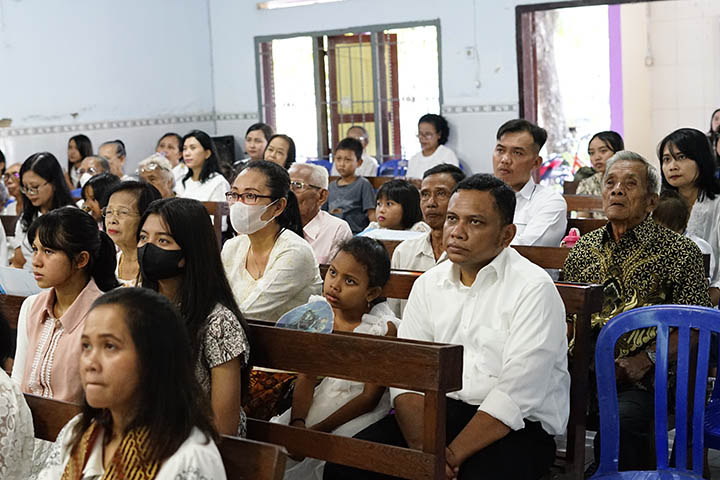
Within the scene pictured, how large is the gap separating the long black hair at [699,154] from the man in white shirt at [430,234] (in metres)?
1.09

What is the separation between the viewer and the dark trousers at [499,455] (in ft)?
8.22

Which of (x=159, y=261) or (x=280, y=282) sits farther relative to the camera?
(x=280, y=282)

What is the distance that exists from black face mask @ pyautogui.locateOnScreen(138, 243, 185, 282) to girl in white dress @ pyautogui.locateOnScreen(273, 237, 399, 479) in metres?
0.61

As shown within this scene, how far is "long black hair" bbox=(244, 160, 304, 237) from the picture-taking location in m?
3.41

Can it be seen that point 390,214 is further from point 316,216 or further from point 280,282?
point 280,282

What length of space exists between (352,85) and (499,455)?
720cm

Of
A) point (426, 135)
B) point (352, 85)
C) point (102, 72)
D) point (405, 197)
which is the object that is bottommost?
point (405, 197)

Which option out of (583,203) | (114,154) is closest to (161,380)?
(583,203)

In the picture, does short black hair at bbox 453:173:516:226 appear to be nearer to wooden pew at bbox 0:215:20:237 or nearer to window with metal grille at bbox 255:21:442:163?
wooden pew at bbox 0:215:20:237

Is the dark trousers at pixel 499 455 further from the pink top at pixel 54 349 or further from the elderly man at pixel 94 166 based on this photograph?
the elderly man at pixel 94 166

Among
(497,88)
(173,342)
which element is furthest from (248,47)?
(173,342)

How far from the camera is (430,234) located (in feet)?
12.6

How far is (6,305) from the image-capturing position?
3.16 metres

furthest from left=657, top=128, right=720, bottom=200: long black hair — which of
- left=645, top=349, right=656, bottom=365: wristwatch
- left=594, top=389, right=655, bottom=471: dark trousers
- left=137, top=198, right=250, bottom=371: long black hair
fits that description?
left=137, top=198, right=250, bottom=371: long black hair
